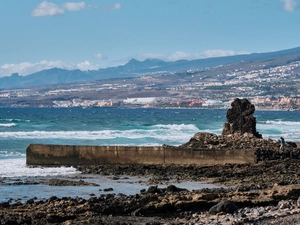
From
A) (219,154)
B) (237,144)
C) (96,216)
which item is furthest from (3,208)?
(237,144)

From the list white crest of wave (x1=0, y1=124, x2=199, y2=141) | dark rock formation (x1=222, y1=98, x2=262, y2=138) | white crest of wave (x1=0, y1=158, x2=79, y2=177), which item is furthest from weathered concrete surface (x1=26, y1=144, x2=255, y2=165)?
white crest of wave (x1=0, y1=124, x2=199, y2=141)

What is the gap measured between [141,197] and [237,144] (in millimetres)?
11788

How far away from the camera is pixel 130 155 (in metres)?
24.4

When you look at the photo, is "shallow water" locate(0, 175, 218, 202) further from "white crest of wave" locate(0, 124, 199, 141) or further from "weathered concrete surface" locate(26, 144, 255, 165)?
"white crest of wave" locate(0, 124, 199, 141)

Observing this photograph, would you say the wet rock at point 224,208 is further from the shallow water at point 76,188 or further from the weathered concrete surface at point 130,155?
the weathered concrete surface at point 130,155

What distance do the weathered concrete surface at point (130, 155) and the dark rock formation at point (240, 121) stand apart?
20.1 ft

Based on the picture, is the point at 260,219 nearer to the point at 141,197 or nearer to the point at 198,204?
the point at 198,204

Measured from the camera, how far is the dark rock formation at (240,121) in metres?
30.0

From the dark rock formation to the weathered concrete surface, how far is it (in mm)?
6137

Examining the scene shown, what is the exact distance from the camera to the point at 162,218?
44.2 feet

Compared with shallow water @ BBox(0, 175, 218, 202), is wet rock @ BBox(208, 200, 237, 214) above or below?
above

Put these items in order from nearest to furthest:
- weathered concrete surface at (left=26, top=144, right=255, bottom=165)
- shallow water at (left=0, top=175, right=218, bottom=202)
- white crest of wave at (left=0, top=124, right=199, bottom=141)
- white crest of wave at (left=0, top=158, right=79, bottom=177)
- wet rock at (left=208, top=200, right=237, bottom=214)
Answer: wet rock at (left=208, top=200, right=237, bottom=214)
shallow water at (left=0, top=175, right=218, bottom=202)
white crest of wave at (left=0, top=158, right=79, bottom=177)
weathered concrete surface at (left=26, top=144, right=255, bottom=165)
white crest of wave at (left=0, top=124, right=199, bottom=141)

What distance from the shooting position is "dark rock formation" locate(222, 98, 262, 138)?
1182 inches

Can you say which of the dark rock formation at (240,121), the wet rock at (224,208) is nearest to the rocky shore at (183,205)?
the wet rock at (224,208)
